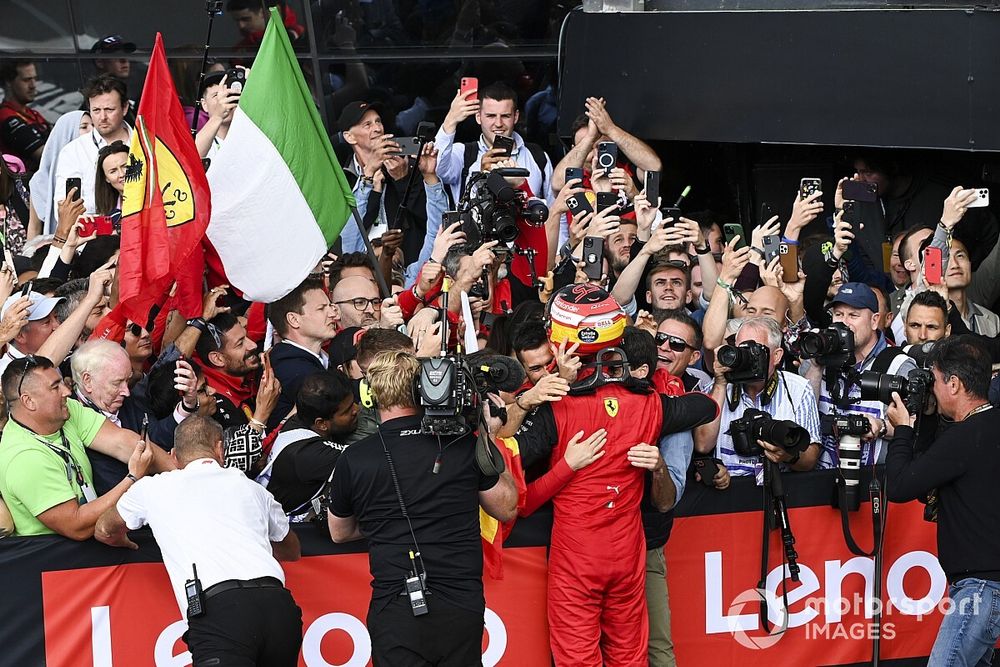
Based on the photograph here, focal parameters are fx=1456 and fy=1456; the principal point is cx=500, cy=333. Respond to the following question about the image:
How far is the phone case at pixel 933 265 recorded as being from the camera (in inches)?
343

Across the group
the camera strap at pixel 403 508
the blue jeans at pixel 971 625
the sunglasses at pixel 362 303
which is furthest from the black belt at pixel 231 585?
the blue jeans at pixel 971 625

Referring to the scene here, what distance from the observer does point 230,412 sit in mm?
7793

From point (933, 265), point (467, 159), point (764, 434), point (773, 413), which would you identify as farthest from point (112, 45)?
point (764, 434)

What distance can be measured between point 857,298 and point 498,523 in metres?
3.01

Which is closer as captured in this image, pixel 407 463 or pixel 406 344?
pixel 407 463

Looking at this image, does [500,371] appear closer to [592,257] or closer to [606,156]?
[592,257]

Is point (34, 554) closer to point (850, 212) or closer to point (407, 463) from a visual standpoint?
→ point (407, 463)

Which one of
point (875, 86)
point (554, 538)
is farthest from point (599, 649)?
point (875, 86)

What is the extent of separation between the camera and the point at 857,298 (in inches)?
333

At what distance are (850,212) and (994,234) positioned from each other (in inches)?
90.8

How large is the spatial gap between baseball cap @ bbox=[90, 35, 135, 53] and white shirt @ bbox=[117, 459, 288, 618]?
827 cm

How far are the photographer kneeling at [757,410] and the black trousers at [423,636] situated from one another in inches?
73.3

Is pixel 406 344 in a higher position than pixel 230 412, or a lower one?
higher

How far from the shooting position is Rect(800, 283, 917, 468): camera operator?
298 inches
